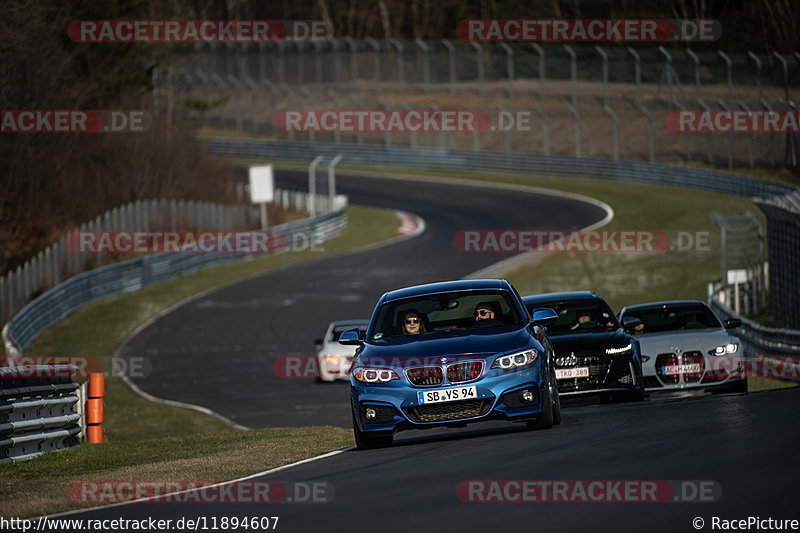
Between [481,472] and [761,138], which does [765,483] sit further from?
[761,138]

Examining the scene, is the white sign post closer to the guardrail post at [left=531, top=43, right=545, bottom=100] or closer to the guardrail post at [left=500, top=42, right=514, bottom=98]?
the guardrail post at [left=531, top=43, right=545, bottom=100]

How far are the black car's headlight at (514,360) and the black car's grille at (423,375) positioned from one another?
533 millimetres

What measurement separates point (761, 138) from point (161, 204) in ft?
72.2

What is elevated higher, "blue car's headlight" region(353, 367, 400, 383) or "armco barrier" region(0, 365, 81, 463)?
"blue car's headlight" region(353, 367, 400, 383)

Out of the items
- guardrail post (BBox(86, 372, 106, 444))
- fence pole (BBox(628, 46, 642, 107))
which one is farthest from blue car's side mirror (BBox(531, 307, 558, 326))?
fence pole (BBox(628, 46, 642, 107))

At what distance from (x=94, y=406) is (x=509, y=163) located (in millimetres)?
47893

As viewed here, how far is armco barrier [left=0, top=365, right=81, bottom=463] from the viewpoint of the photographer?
13461 mm

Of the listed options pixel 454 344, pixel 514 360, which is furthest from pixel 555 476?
pixel 454 344

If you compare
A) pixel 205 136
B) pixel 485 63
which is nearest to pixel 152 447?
pixel 485 63

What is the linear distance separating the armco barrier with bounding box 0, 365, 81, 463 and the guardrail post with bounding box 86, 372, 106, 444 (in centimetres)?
23

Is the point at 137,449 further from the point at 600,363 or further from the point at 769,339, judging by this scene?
the point at 769,339

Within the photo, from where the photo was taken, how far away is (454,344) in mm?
11688

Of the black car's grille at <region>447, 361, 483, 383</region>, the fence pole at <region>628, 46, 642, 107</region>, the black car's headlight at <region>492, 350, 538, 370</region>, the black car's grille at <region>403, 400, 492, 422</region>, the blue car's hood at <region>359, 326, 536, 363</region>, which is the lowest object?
the black car's grille at <region>403, 400, 492, 422</region>

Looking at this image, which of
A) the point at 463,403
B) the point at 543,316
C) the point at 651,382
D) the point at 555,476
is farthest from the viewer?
the point at 651,382
